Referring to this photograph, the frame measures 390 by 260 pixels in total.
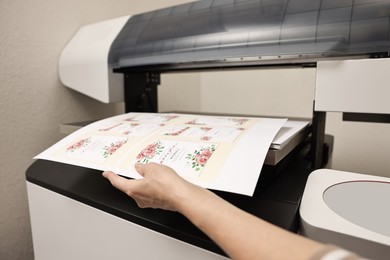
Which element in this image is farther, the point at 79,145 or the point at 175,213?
the point at 79,145

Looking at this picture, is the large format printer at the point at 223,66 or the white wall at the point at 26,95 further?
the white wall at the point at 26,95

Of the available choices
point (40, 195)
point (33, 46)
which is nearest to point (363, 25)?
point (40, 195)

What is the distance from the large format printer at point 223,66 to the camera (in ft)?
1.16

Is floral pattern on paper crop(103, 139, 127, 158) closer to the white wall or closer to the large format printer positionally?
the large format printer

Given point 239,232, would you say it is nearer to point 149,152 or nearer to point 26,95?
point 149,152

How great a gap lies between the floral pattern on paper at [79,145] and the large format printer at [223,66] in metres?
0.06

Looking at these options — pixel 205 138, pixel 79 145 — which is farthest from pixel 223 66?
pixel 79 145

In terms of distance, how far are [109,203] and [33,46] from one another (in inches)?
23.8

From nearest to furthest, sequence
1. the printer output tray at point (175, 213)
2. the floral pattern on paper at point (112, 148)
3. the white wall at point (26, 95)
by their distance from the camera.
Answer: the printer output tray at point (175, 213) → the floral pattern on paper at point (112, 148) → the white wall at point (26, 95)

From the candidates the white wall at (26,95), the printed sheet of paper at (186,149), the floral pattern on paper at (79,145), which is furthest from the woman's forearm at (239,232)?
the white wall at (26,95)

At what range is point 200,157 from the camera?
14.9 inches

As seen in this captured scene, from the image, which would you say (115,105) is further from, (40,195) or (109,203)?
(109,203)

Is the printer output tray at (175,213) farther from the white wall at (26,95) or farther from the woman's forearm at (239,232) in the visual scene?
the white wall at (26,95)

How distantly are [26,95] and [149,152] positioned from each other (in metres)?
0.54
